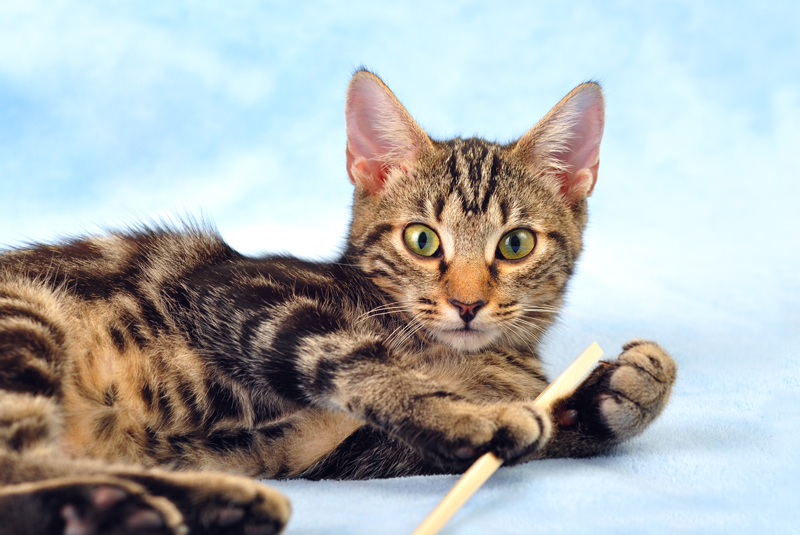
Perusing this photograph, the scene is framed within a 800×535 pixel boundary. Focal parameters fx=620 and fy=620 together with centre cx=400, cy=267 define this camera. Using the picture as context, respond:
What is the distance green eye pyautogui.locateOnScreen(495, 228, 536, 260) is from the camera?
124cm

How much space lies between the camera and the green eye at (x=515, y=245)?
1.24 metres

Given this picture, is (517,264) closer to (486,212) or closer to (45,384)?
(486,212)

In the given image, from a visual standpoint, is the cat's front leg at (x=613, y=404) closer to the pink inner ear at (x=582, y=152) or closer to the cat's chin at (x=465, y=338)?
the cat's chin at (x=465, y=338)

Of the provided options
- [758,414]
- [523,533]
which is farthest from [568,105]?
[523,533]

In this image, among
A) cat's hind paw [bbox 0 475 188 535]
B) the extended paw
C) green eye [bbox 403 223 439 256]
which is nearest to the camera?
cat's hind paw [bbox 0 475 188 535]

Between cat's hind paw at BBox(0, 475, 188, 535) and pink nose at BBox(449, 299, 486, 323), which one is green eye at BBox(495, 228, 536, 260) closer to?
pink nose at BBox(449, 299, 486, 323)

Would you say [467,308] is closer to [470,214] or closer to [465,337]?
[465,337]

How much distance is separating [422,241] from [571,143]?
449 millimetres

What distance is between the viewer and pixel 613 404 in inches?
42.1

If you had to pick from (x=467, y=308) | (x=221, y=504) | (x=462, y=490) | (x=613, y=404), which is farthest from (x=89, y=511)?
(x=613, y=404)

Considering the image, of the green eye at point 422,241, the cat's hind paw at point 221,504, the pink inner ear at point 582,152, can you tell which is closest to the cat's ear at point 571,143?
the pink inner ear at point 582,152

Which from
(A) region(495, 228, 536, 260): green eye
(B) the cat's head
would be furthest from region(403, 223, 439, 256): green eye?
(A) region(495, 228, 536, 260): green eye

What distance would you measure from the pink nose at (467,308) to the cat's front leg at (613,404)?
221 millimetres

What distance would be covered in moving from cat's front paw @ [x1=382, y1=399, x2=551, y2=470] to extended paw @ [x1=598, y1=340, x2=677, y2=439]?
0.73 feet
